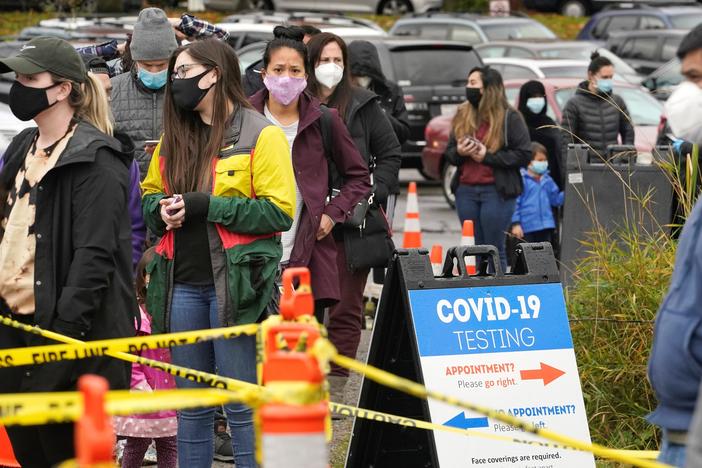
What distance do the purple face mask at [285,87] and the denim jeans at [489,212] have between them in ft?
12.5

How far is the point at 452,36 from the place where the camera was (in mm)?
27266

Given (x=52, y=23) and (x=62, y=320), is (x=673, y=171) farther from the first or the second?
(x=52, y=23)

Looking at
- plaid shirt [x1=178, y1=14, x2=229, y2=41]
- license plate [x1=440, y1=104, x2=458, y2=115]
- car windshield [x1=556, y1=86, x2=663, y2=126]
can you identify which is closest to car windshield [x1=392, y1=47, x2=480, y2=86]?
license plate [x1=440, y1=104, x2=458, y2=115]

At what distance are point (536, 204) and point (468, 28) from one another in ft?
55.0

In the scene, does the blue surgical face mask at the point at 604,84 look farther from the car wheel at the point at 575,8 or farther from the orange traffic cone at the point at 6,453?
the car wheel at the point at 575,8

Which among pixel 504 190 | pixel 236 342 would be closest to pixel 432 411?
pixel 236 342

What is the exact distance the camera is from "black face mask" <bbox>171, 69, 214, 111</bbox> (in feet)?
18.1

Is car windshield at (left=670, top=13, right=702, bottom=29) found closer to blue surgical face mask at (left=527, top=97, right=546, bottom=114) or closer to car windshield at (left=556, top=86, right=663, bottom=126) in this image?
car windshield at (left=556, top=86, right=663, bottom=126)

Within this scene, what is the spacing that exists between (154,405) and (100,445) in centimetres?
43

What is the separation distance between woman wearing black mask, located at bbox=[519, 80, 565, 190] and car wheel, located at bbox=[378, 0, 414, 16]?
22.8 meters

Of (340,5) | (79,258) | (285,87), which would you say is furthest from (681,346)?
(340,5)

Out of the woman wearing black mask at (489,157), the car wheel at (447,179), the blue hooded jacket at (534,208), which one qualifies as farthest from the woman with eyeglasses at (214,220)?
the car wheel at (447,179)

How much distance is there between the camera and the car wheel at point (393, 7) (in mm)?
34844

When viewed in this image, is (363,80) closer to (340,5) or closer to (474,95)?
(474,95)
